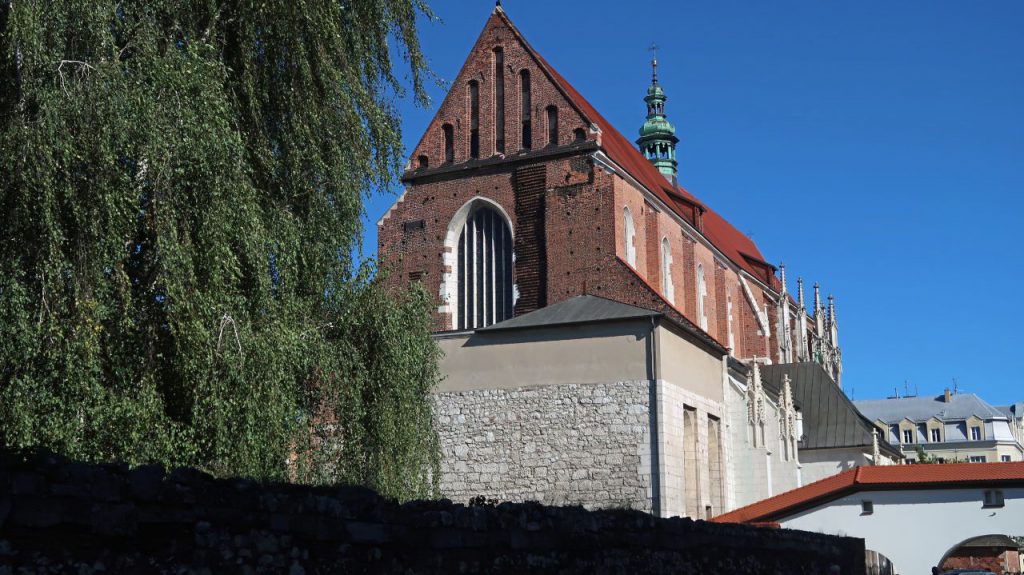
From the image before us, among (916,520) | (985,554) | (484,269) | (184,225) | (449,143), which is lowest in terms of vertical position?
(985,554)

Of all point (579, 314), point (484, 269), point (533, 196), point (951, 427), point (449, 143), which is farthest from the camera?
point (951, 427)

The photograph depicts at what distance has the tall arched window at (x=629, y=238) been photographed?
33.1 m

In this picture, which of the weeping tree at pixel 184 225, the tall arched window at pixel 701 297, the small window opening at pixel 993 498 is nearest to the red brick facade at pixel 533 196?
the tall arched window at pixel 701 297

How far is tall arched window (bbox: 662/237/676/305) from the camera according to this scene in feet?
123

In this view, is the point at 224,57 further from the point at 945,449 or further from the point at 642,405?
the point at 945,449

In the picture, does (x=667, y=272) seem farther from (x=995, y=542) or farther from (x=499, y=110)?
(x=995, y=542)

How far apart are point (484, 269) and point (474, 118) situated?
16.2 feet

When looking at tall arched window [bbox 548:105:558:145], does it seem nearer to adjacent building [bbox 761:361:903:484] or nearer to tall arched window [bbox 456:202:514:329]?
tall arched window [bbox 456:202:514:329]

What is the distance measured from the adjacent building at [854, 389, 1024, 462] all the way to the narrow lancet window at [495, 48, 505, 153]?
210 ft

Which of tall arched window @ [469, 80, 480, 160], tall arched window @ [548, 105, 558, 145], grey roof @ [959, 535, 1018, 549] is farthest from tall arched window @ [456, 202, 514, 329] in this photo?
grey roof @ [959, 535, 1018, 549]

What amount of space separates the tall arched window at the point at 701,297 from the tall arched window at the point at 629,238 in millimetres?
7993

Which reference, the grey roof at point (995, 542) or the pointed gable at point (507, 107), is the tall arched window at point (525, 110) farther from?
the grey roof at point (995, 542)

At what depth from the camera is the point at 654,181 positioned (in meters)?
40.8

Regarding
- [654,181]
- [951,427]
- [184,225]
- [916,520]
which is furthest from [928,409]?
[184,225]
